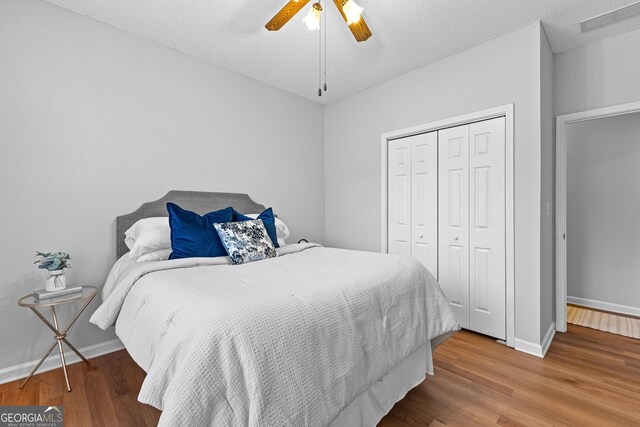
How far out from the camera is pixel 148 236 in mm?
2256

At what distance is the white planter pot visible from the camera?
77.2 inches

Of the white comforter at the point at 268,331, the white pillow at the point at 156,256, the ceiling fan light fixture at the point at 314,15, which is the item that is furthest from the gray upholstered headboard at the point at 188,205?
the ceiling fan light fixture at the point at 314,15

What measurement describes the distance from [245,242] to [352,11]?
5.39 feet

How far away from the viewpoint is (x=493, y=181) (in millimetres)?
2625

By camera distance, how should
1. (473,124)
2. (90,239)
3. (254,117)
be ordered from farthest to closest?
(254,117) < (473,124) < (90,239)

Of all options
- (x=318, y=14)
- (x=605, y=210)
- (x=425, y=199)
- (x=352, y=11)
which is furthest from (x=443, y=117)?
(x=605, y=210)

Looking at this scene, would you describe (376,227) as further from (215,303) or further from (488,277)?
(215,303)

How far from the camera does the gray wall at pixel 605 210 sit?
10.7 ft

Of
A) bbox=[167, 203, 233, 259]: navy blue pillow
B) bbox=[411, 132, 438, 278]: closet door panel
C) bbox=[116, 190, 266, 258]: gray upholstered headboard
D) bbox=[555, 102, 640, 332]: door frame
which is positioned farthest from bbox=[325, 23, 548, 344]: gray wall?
bbox=[167, 203, 233, 259]: navy blue pillow

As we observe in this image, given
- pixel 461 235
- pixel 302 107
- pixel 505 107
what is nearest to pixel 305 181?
pixel 302 107

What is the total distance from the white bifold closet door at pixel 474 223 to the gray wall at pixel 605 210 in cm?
180

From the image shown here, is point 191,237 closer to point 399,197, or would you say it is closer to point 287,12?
point 287,12

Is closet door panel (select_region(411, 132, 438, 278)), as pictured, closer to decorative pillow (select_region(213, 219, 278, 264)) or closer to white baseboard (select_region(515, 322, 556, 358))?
white baseboard (select_region(515, 322, 556, 358))

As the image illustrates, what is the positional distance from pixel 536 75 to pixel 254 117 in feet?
8.54
